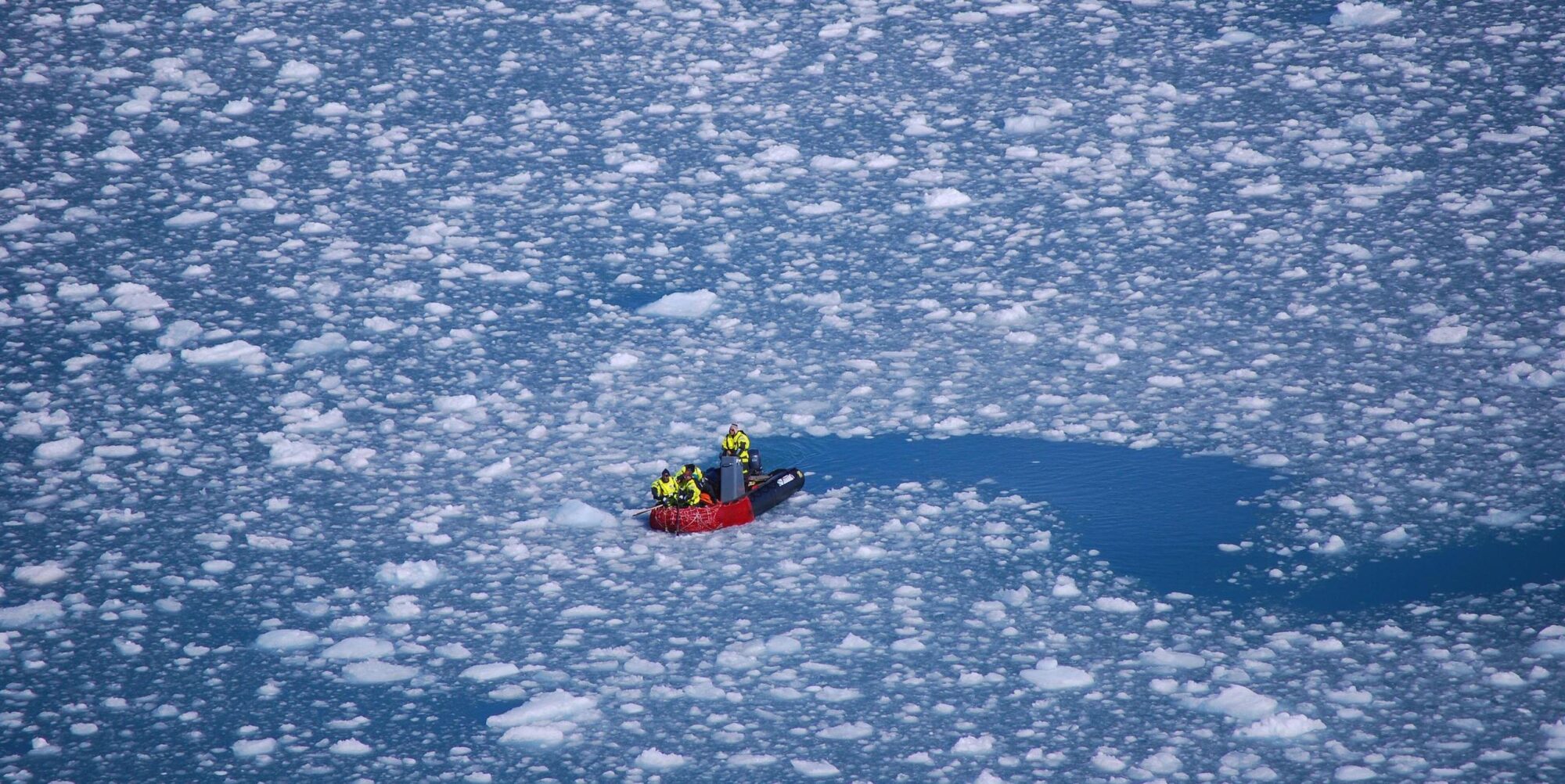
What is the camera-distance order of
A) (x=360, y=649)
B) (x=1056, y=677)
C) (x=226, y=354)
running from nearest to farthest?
(x=1056, y=677), (x=360, y=649), (x=226, y=354)

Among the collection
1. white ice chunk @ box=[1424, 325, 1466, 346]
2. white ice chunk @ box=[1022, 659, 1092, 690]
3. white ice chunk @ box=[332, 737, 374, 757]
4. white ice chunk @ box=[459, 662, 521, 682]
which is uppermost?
white ice chunk @ box=[1424, 325, 1466, 346]

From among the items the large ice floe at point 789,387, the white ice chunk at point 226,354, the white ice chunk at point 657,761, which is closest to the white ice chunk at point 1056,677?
the large ice floe at point 789,387

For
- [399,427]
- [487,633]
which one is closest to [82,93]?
[399,427]

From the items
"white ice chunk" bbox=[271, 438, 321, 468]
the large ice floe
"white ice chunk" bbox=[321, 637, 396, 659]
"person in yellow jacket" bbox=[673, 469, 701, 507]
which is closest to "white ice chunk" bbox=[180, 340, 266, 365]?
the large ice floe

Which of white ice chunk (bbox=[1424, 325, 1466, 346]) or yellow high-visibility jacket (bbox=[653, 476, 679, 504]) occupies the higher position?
Answer: white ice chunk (bbox=[1424, 325, 1466, 346])

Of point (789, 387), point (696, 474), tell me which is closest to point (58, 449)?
point (696, 474)

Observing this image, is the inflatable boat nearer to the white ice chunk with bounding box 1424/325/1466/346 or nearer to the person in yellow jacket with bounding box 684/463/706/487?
the person in yellow jacket with bounding box 684/463/706/487

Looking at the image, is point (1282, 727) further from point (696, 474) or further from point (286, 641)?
point (286, 641)
